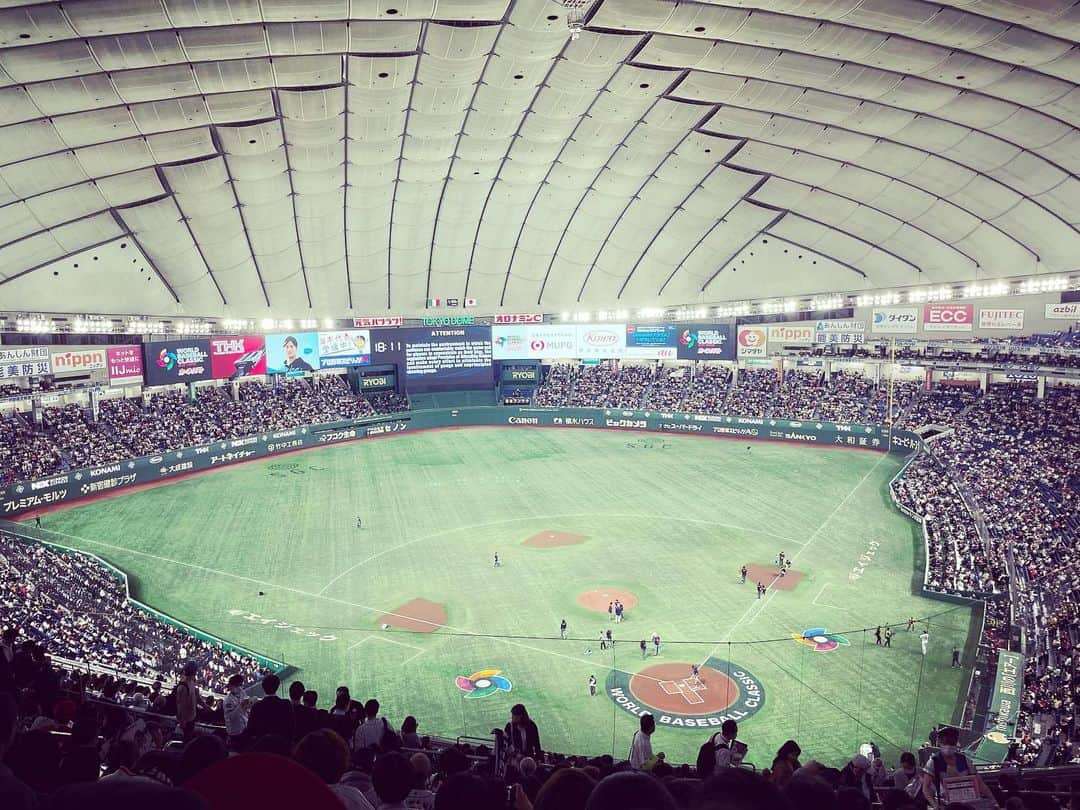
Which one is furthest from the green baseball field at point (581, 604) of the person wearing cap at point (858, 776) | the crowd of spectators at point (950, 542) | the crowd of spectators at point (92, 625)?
the person wearing cap at point (858, 776)

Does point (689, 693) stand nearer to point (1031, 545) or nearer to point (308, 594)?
point (308, 594)

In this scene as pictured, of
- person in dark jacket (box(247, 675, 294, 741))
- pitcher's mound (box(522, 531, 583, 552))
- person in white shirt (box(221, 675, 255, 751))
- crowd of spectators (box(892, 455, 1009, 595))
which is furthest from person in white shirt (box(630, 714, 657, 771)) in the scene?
pitcher's mound (box(522, 531, 583, 552))

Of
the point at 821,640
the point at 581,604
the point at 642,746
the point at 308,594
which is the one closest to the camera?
the point at 642,746

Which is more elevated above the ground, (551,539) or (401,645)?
(551,539)

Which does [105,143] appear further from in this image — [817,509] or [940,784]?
[940,784]

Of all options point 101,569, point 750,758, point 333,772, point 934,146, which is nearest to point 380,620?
point 101,569

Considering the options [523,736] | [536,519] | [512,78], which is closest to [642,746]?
[523,736]

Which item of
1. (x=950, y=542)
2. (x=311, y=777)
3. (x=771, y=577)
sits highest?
(x=311, y=777)
